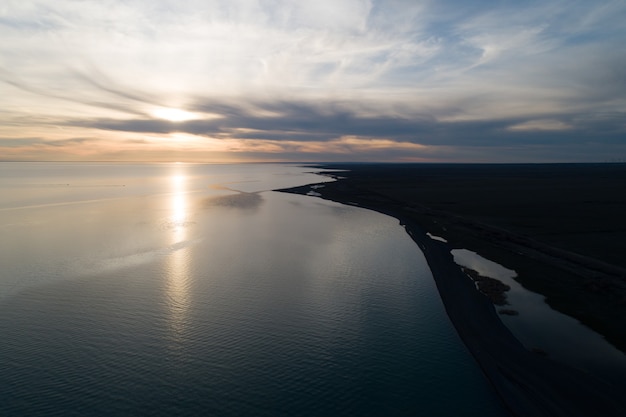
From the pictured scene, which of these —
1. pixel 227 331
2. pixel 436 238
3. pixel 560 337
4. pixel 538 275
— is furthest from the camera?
pixel 436 238

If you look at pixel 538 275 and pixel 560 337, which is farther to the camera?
pixel 538 275

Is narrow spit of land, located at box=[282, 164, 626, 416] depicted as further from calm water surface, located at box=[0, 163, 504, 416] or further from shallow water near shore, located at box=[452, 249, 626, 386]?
calm water surface, located at box=[0, 163, 504, 416]

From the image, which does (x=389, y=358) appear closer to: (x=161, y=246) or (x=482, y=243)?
(x=482, y=243)

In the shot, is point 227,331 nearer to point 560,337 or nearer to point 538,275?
point 560,337

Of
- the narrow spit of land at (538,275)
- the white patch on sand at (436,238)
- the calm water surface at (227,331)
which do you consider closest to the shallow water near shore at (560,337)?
the narrow spit of land at (538,275)

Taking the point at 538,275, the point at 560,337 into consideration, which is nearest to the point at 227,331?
the point at 560,337

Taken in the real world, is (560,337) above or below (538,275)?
below

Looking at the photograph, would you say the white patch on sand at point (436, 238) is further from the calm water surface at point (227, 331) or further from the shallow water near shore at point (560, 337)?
the shallow water near shore at point (560, 337)

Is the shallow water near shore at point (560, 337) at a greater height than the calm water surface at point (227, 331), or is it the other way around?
the shallow water near shore at point (560, 337)
